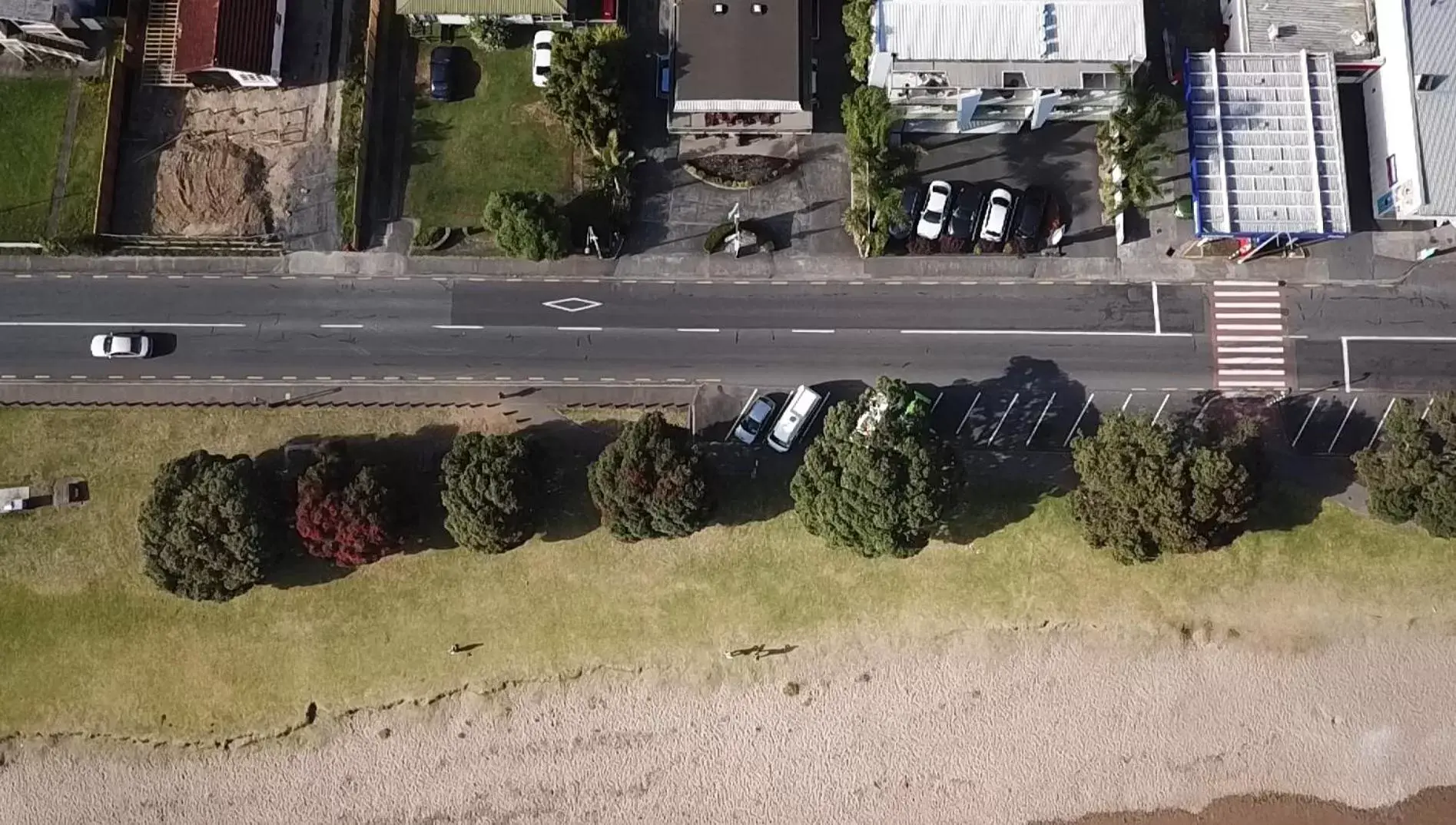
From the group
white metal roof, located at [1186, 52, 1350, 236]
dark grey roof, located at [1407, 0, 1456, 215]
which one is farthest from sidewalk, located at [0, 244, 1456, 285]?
dark grey roof, located at [1407, 0, 1456, 215]

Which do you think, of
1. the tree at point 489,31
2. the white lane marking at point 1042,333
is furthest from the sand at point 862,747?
the tree at point 489,31

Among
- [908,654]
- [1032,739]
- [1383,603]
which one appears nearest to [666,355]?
[908,654]

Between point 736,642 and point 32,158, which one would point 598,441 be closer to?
point 736,642

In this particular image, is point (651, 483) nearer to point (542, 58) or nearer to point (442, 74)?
point (542, 58)

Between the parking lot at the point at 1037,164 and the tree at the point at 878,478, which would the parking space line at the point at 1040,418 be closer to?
the tree at the point at 878,478

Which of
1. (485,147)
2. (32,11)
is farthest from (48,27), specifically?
(485,147)

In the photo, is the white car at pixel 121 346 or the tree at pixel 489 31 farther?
the tree at pixel 489 31
